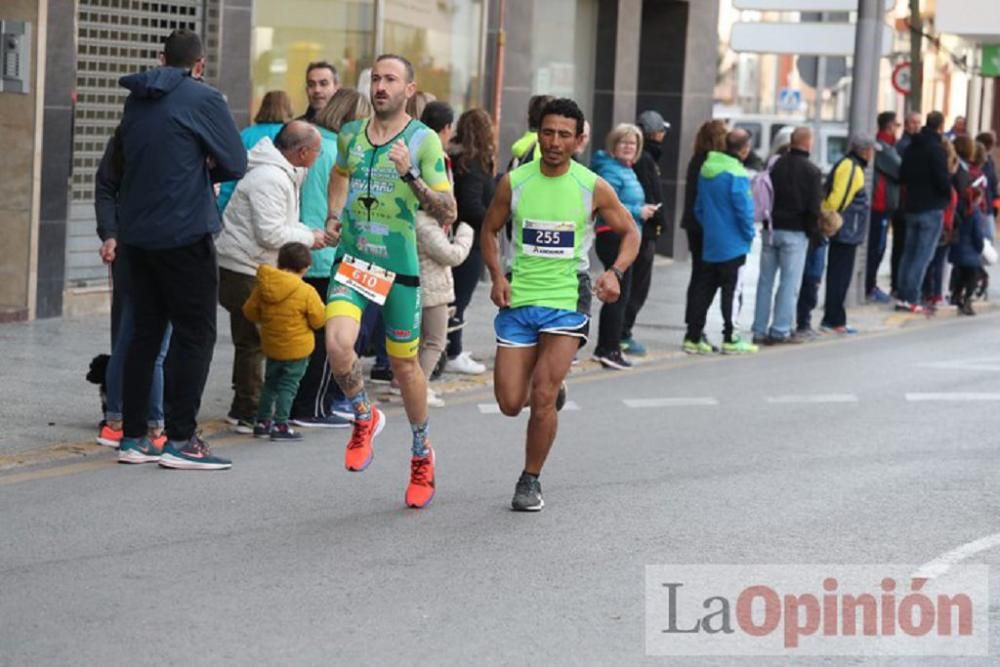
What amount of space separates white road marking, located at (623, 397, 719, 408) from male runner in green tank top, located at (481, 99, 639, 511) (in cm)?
377

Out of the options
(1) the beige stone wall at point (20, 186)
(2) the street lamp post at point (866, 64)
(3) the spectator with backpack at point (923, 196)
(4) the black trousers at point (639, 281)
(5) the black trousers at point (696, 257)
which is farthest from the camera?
(3) the spectator with backpack at point (923, 196)

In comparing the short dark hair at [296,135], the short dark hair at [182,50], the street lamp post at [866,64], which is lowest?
the short dark hair at [296,135]

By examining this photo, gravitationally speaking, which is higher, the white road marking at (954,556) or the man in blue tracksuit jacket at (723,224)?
the man in blue tracksuit jacket at (723,224)

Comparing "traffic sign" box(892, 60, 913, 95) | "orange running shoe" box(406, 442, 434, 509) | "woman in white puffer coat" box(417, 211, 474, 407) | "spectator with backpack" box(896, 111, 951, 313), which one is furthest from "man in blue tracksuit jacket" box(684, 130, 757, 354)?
"traffic sign" box(892, 60, 913, 95)

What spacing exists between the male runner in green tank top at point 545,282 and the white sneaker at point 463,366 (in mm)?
4639

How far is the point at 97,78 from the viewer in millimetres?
15516

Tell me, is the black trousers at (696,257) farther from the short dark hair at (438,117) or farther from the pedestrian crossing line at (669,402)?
the short dark hair at (438,117)

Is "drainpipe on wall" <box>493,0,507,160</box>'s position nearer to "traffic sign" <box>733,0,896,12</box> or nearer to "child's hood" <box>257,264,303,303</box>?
"traffic sign" <box>733,0,896,12</box>

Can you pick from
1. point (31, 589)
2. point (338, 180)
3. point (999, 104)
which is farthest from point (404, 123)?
point (999, 104)

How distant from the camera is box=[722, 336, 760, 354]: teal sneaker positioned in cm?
1590

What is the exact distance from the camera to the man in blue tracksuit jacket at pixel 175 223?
29.7ft

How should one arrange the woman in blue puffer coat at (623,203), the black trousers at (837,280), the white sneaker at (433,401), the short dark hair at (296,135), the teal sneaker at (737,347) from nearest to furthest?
the short dark hair at (296,135) → the white sneaker at (433,401) → the woman in blue puffer coat at (623,203) → the teal sneaker at (737,347) → the black trousers at (837,280)

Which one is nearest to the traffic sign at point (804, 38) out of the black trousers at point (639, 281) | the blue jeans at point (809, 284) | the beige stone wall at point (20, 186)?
the blue jeans at point (809, 284)

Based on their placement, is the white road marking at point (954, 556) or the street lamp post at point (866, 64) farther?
the street lamp post at point (866, 64)
